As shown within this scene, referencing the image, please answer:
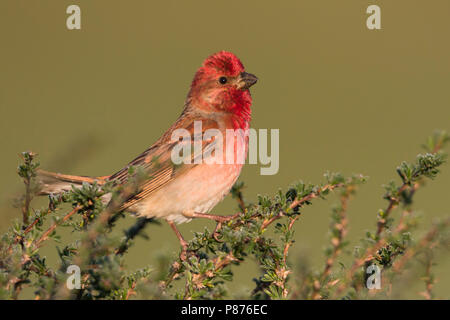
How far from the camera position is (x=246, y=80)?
501 cm

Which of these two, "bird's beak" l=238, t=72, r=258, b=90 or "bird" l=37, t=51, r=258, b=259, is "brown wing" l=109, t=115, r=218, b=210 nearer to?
"bird" l=37, t=51, r=258, b=259

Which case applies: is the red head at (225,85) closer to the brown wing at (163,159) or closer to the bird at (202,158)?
the bird at (202,158)

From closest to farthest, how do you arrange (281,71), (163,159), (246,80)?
(163,159) → (246,80) → (281,71)

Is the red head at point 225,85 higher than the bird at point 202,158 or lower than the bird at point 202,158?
higher

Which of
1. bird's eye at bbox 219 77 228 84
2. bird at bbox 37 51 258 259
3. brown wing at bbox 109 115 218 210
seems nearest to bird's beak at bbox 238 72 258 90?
bird at bbox 37 51 258 259

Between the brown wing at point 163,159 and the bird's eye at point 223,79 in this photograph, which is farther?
the bird's eye at point 223,79

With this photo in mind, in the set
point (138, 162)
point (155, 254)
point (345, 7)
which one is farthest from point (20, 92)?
point (155, 254)

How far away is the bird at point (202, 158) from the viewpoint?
4488 mm

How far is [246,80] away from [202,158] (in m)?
0.88

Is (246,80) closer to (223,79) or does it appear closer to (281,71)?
(223,79)

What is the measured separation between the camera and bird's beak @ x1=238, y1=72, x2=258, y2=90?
4977mm

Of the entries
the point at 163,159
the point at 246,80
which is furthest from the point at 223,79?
the point at 163,159

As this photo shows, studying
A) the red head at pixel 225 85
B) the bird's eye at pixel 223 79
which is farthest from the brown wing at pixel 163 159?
the bird's eye at pixel 223 79

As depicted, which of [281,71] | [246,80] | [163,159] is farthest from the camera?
[281,71]
